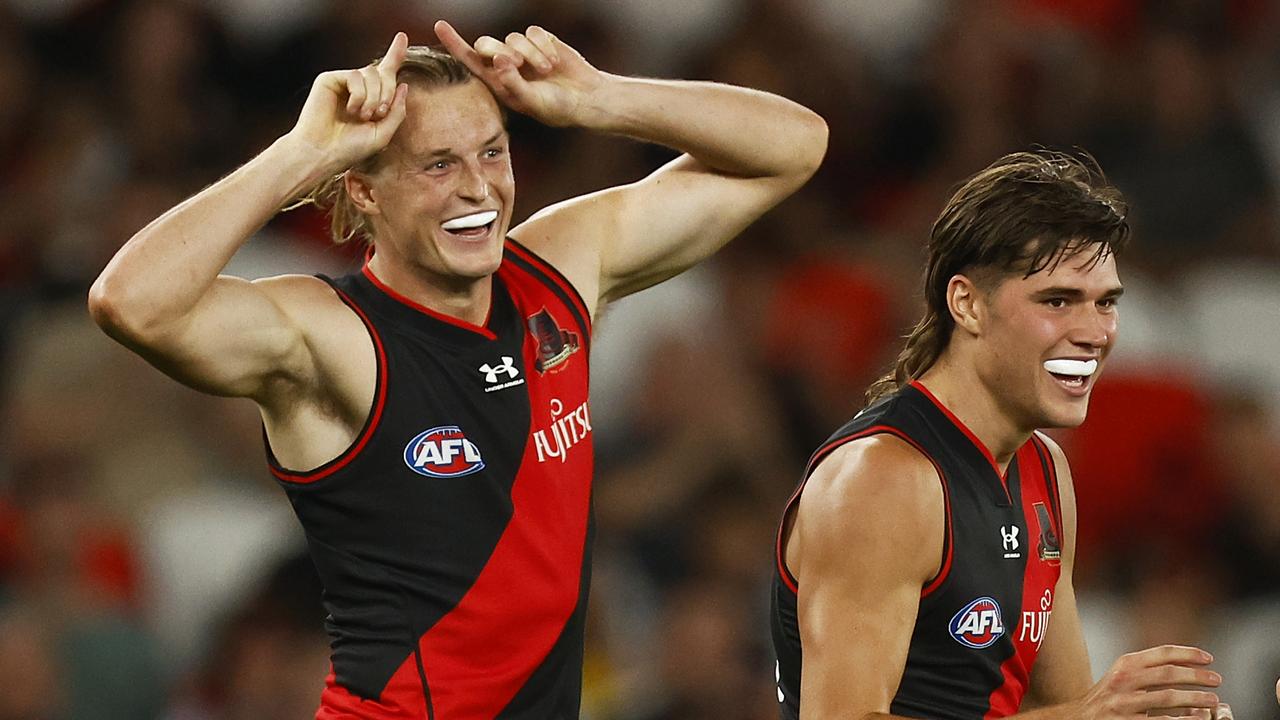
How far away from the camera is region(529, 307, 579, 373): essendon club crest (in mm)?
4527

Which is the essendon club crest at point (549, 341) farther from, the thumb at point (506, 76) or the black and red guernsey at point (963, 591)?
the black and red guernsey at point (963, 591)

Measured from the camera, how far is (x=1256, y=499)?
776 cm

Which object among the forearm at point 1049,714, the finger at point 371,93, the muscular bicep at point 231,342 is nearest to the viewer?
the forearm at point 1049,714

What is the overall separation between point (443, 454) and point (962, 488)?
1077 mm

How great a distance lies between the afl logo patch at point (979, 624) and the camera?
4.18m

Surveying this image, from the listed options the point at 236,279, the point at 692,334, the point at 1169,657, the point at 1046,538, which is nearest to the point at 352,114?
the point at 236,279

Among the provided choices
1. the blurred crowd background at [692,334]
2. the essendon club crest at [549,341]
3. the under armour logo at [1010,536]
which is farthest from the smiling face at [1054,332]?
the blurred crowd background at [692,334]

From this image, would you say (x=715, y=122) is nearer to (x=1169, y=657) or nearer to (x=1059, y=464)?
(x=1059, y=464)

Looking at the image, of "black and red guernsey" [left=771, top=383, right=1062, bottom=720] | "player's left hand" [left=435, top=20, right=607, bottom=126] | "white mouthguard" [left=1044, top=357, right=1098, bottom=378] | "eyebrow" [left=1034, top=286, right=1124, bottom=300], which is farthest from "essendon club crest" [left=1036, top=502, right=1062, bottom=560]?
"player's left hand" [left=435, top=20, right=607, bottom=126]

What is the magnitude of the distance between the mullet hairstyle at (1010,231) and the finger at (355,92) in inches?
50.1

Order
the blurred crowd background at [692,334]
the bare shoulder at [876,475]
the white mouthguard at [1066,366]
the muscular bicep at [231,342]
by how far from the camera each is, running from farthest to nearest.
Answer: the blurred crowd background at [692,334] → the white mouthguard at [1066,366] → the bare shoulder at [876,475] → the muscular bicep at [231,342]

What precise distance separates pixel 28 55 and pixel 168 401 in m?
1.86

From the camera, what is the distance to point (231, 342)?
4.02 meters

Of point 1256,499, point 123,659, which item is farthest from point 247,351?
point 1256,499
